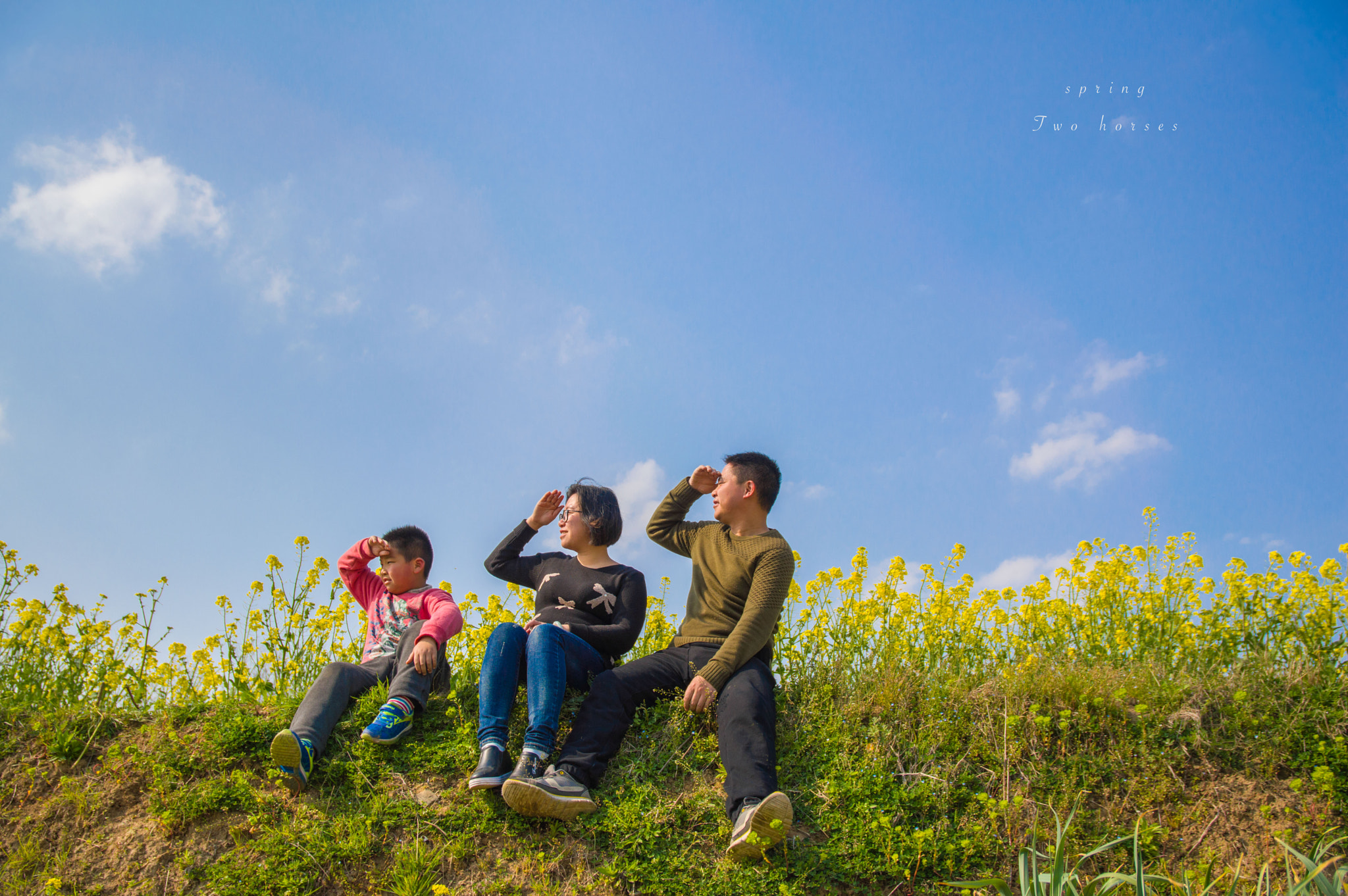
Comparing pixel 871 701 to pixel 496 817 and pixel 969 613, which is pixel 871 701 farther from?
pixel 496 817

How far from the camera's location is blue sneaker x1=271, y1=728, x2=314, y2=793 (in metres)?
3.71

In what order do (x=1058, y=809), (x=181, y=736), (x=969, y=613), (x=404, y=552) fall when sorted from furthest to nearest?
(x=969, y=613) → (x=404, y=552) → (x=181, y=736) → (x=1058, y=809)

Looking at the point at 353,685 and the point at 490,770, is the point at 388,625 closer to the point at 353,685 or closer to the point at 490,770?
the point at 353,685

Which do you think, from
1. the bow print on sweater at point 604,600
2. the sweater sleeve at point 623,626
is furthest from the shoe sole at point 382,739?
the bow print on sweater at point 604,600

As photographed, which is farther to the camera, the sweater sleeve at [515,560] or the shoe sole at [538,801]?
the sweater sleeve at [515,560]

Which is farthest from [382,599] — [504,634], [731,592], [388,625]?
[731,592]

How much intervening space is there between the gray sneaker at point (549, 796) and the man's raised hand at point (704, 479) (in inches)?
75.8

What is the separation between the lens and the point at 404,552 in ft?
15.9

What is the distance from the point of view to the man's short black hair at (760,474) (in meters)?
4.82

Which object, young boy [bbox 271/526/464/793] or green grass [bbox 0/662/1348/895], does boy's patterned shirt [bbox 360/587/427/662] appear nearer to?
young boy [bbox 271/526/464/793]

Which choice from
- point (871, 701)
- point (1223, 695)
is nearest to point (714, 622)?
point (871, 701)

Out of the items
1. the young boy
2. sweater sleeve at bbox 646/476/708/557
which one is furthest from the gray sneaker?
sweater sleeve at bbox 646/476/708/557

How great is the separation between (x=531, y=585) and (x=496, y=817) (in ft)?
4.92

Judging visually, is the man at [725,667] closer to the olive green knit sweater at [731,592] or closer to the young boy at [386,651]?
the olive green knit sweater at [731,592]
